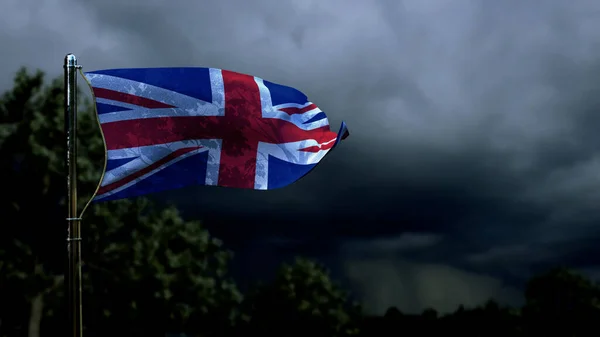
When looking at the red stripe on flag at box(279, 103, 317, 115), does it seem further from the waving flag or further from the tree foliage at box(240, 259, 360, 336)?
the tree foliage at box(240, 259, 360, 336)

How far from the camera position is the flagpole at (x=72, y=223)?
498 inches

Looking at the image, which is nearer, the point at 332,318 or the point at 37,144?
the point at 37,144

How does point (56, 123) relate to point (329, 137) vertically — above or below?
above

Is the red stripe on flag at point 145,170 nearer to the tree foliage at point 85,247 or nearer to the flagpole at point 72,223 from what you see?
the flagpole at point 72,223

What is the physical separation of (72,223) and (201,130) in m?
2.87

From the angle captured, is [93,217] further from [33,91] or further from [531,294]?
[531,294]

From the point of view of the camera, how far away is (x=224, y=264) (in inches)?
1944

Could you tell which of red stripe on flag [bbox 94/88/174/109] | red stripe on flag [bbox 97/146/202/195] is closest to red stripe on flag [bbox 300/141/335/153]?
red stripe on flag [bbox 97/146/202/195]

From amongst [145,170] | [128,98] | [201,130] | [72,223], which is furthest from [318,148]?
[72,223]

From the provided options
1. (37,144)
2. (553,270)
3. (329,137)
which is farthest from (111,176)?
(553,270)

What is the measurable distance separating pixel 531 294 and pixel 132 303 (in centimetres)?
8131

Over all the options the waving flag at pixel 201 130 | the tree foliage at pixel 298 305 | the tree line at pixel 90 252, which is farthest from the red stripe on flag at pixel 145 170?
the tree foliage at pixel 298 305

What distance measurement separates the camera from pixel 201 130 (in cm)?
1494

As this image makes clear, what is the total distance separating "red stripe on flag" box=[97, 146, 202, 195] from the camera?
13.9m
